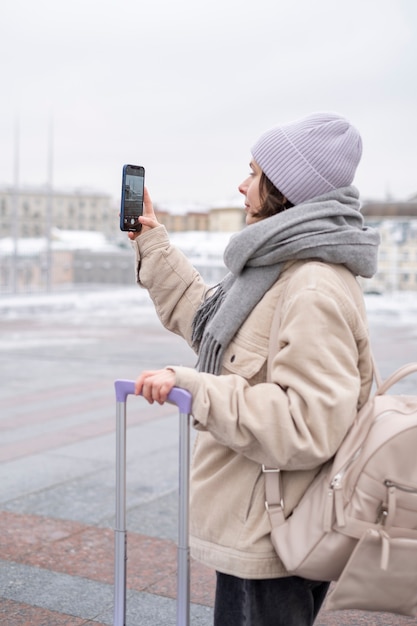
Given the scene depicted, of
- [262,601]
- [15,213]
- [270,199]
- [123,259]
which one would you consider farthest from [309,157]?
[123,259]

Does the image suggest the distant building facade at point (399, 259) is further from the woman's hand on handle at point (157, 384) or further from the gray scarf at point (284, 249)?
the woman's hand on handle at point (157, 384)

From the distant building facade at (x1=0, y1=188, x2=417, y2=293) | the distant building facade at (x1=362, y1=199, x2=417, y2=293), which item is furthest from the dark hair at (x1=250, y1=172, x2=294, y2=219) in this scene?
the distant building facade at (x1=362, y1=199, x2=417, y2=293)

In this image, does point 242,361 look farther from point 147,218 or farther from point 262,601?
point 147,218

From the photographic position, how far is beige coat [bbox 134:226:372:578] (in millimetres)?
1797

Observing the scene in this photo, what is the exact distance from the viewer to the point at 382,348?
1295cm

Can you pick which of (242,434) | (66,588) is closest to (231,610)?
(242,434)

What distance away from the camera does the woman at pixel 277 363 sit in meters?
1.80

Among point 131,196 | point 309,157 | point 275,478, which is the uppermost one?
point 309,157

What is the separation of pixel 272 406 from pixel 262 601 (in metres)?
0.49

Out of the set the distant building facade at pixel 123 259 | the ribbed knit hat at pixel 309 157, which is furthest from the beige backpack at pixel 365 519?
the distant building facade at pixel 123 259

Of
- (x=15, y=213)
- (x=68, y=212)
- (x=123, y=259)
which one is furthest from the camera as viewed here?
(x=68, y=212)

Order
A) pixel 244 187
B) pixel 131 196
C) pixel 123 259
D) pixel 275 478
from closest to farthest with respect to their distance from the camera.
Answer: pixel 275 478, pixel 244 187, pixel 131 196, pixel 123 259

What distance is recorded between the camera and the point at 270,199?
2.04m

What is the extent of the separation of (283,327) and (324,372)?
0.14 meters
